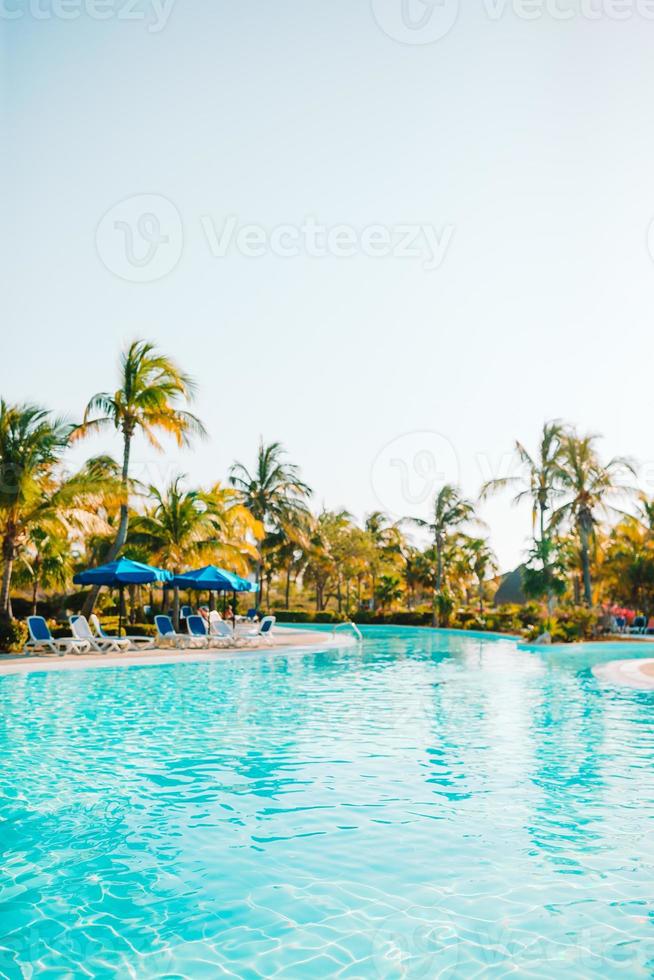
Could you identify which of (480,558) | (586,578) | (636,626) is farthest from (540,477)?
(480,558)

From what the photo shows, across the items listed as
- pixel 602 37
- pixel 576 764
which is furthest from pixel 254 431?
pixel 576 764

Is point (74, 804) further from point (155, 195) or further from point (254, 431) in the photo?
point (254, 431)

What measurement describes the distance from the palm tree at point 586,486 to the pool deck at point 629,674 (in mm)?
11155

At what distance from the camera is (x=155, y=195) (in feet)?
41.2

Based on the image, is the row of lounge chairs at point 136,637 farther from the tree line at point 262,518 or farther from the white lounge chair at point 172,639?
the tree line at point 262,518

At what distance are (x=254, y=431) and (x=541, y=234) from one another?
24.8 meters

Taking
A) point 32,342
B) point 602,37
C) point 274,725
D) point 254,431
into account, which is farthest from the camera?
point 254,431

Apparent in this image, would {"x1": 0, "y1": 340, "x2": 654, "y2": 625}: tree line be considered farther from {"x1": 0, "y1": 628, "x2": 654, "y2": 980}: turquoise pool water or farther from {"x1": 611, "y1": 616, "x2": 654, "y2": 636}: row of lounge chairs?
{"x1": 0, "y1": 628, "x2": 654, "y2": 980}: turquoise pool water

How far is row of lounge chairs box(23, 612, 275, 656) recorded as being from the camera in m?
17.5

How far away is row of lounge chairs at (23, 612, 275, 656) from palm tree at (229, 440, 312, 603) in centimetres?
1447

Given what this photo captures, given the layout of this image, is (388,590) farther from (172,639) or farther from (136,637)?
(136,637)

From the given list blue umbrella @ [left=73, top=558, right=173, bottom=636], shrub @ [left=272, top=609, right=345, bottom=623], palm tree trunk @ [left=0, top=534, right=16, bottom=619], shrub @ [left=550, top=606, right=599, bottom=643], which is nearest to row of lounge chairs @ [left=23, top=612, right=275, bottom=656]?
blue umbrella @ [left=73, top=558, right=173, bottom=636]

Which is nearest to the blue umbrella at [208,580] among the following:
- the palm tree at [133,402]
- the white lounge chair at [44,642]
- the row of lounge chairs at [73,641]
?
the palm tree at [133,402]

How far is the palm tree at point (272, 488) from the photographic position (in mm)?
36719
